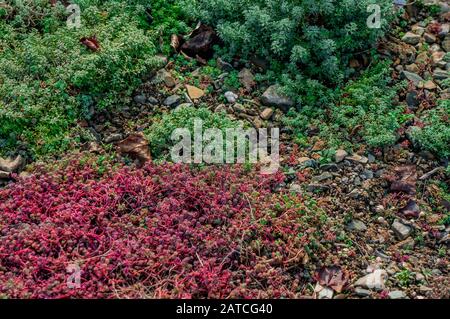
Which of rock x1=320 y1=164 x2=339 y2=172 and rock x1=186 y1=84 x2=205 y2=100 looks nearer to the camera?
rock x1=320 y1=164 x2=339 y2=172

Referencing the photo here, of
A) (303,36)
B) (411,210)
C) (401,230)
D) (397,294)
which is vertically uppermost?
(303,36)

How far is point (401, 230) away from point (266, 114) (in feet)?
6.41

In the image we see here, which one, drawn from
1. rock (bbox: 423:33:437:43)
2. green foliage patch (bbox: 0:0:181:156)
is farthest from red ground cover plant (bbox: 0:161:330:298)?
rock (bbox: 423:33:437:43)

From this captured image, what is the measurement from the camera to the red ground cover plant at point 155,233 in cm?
484

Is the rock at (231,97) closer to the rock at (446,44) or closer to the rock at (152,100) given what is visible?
the rock at (152,100)

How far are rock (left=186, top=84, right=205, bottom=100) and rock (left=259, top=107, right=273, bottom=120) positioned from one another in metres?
0.73

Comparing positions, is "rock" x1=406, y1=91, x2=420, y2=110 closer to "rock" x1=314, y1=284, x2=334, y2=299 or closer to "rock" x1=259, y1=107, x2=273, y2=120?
"rock" x1=259, y1=107, x2=273, y2=120

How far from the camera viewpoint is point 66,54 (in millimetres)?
6461

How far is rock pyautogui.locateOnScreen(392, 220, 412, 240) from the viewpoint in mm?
5414

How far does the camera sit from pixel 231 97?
653cm

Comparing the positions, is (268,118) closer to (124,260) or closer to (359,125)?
(359,125)

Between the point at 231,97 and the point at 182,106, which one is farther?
the point at 231,97

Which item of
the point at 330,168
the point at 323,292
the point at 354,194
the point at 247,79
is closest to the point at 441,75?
the point at 330,168

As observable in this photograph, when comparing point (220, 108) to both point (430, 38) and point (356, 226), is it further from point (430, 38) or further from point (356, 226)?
point (430, 38)
